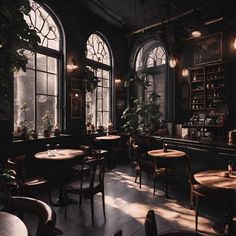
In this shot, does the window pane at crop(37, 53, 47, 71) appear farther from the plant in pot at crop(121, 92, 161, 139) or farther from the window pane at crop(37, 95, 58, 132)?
the plant in pot at crop(121, 92, 161, 139)

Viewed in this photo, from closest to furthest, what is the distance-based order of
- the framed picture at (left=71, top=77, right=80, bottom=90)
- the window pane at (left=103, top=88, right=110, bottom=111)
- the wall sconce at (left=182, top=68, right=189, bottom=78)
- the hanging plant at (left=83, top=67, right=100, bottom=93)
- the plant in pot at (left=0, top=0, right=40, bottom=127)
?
the plant in pot at (left=0, top=0, right=40, bottom=127)
the framed picture at (left=71, top=77, right=80, bottom=90)
the hanging plant at (left=83, top=67, right=100, bottom=93)
the wall sconce at (left=182, top=68, right=189, bottom=78)
the window pane at (left=103, top=88, right=110, bottom=111)

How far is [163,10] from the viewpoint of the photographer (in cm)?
645

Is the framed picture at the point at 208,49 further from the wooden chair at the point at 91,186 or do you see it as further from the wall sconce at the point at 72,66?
the wooden chair at the point at 91,186

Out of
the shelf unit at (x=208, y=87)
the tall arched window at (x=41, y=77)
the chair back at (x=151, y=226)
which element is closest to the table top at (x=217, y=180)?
the chair back at (x=151, y=226)

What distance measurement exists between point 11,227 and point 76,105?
509cm

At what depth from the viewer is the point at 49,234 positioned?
1143 mm

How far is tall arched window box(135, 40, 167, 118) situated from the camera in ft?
24.4

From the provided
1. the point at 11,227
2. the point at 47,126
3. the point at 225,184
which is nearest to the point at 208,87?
the point at 225,184

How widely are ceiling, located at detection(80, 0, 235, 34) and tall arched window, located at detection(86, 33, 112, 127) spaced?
0.90 metres

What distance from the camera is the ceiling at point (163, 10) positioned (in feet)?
19.2

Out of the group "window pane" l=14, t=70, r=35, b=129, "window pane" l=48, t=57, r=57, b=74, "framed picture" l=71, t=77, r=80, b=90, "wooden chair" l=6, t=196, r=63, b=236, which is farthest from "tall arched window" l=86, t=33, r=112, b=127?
"wooden chair" l=6, t=196, r=63, b=236

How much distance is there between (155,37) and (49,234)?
23.7 ft

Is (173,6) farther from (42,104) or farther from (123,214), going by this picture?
(123,214)

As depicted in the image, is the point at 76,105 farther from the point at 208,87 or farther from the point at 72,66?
the point at 208,87
